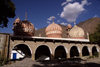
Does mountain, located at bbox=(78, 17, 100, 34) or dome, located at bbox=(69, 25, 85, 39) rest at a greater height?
mountain, located at bbox=(78, 17, 100, 34)

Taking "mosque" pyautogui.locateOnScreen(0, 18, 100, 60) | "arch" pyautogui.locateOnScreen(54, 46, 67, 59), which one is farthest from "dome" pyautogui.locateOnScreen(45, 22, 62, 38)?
"arch" pyautogui.locateOnScreen(54, 46, 67, 59)

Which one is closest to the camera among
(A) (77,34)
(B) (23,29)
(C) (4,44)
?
(C) (4,44)

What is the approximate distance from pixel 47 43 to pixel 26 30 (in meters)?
5.79

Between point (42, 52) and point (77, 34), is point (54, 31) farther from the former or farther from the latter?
point (77, 34)

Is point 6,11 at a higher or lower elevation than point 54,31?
higher

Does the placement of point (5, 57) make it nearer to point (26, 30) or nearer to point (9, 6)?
point (9, 6)

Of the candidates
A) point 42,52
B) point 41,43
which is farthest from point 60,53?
point 41,43

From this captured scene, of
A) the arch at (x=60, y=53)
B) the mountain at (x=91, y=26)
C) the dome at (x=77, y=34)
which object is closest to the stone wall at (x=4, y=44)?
the arch at (x=60, y=53)

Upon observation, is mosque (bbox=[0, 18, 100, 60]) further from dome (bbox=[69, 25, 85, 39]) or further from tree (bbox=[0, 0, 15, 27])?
tree (bbox=[0, 0, 15, 27])

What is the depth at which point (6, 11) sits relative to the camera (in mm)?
11258

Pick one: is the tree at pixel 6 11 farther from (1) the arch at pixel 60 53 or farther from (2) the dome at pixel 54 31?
(1) the arch at pixel 60 53

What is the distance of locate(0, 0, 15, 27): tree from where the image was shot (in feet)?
34.8

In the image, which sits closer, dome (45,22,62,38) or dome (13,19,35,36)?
dome (13,19,35,36)

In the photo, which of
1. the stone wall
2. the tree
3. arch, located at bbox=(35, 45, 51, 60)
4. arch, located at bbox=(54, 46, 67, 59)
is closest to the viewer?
the tree
